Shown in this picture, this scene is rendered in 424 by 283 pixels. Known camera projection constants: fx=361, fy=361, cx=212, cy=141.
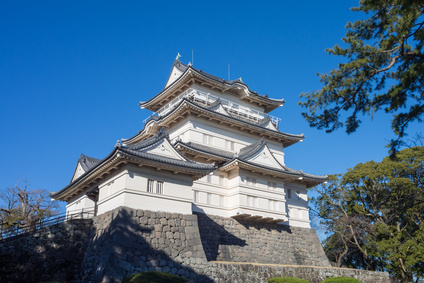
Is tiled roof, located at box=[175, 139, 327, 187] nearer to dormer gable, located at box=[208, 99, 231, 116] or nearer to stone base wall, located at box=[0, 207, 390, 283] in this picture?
dormer gable, located at box=[208, 99, 231, 116]

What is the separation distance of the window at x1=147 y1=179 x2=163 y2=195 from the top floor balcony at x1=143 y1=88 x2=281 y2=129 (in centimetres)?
1023

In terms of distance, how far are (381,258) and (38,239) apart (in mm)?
29679

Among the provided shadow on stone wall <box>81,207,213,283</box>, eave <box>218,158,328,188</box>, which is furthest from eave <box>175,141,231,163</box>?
shadow on stone wall <box>81,207,213,283</box>

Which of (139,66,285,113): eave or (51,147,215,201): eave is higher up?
(139,66,285,113): eave

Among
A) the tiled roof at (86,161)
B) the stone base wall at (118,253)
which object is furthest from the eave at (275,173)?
the tiled roof at (86,161)

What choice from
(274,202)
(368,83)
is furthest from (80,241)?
(368,83)

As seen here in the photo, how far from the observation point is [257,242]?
24375mm

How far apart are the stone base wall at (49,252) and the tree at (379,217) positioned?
23451mm

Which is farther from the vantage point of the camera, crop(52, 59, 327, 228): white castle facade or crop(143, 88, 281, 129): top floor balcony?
crop(143, 88, 281, 129): top floor balcony

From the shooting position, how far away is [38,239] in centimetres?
1723

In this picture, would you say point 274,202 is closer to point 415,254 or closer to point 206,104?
point 206,104

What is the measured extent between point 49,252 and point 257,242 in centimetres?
1304

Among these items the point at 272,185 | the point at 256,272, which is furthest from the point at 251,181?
the point at 256,272

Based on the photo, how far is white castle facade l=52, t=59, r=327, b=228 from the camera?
18.1 meters
